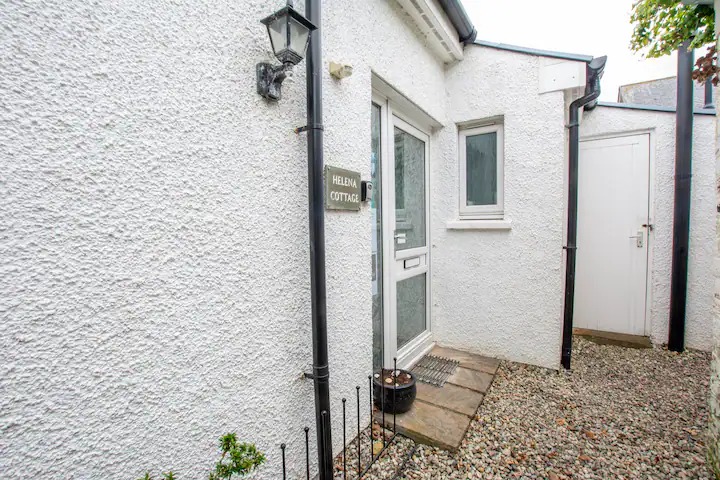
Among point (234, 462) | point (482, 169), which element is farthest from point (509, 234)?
point (234, 462)

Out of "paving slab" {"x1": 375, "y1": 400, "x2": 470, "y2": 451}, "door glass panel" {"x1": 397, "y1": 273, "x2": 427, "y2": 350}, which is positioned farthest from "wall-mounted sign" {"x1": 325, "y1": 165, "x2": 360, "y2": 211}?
"paving slab" {"x1": 375, "y1": 400, "x2": 470, "y2": 451}

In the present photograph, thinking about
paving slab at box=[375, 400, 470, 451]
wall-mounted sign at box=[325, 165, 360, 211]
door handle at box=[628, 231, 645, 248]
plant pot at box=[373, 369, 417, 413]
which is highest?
wall-mounted sign at box=[325, 165, 360, 211]

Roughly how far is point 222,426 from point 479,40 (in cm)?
429

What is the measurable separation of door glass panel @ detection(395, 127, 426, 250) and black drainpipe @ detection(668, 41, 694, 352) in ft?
9.91

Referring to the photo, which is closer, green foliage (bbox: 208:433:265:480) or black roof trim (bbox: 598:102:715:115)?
green foliage (bbox: 208:433:265:480)

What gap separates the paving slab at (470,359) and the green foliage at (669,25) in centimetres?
341

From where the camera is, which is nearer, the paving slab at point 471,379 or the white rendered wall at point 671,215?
the paving slab at point 471,379

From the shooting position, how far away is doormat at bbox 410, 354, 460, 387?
10.2 ft

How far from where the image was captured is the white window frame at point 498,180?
364cm

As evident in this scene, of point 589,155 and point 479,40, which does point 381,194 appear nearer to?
point 479,40

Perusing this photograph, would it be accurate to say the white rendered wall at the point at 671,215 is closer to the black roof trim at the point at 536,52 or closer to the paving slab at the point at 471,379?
the black roof trim at the point at 536,52

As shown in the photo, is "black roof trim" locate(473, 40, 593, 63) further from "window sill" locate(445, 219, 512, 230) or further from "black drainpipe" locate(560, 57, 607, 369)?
"window sill" locate(445, 219, 512, 230)

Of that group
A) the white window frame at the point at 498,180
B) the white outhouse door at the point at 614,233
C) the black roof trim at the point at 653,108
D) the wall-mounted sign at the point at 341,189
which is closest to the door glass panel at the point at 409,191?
the white window frame at the point at 498,180

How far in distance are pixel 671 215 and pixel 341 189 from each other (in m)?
4.44
